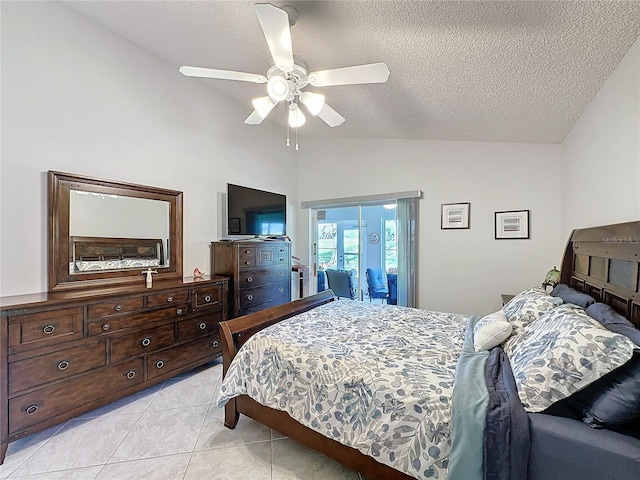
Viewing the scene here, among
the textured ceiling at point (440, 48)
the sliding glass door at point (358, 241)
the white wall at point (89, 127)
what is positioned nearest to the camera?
the textured ceiling at point (440, 48)

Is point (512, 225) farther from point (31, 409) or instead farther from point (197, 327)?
point (31, 409)

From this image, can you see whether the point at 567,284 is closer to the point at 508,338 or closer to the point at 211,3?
the point at 508,338

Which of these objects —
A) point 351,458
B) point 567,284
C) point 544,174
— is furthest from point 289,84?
point 544,174

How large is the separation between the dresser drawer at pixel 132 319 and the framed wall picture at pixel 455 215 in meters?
3.29

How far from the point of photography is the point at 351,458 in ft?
5.04

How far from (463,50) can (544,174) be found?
7.11 feet

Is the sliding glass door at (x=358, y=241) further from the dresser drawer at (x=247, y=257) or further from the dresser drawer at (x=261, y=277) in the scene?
the dresser drawer at (x=247, y=257)

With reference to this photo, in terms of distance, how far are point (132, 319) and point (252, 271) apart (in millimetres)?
1366

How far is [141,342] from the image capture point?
243 cm

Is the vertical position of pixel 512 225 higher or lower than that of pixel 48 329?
higher

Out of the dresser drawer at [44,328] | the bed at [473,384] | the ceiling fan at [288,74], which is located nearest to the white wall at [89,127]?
the dresser drawer at [44,328]

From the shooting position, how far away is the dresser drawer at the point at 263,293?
3400 mm

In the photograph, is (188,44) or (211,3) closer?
(211,3)

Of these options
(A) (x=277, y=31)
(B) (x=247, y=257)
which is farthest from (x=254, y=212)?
(A) (x=277, y=31)
